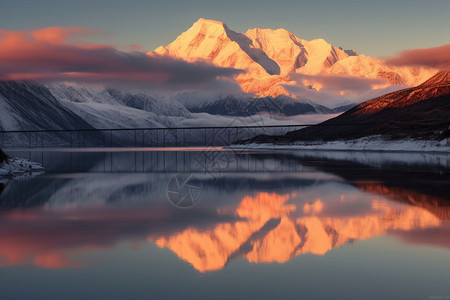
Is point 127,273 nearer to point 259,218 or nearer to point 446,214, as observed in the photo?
point 259,218

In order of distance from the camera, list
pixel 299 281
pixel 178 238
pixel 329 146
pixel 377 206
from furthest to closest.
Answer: pixel 329 146 < pixel 377 206 < pixel 178 238 < pixel 299 281

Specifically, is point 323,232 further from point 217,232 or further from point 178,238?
point 178,238

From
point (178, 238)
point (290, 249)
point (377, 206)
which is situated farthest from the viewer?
point (377, 206)

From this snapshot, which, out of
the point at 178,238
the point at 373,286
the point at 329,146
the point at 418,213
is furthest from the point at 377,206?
the point at 329,146

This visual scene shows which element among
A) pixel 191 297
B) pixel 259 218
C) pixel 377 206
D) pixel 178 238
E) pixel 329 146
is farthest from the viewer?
pixel 329 146

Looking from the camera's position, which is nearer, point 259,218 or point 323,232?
point 323,232

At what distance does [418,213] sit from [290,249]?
850 centimetres

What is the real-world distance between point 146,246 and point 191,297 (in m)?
5.04

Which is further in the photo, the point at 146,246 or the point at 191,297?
the point at 146,246

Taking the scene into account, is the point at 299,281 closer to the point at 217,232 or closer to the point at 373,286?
the point at 373,286

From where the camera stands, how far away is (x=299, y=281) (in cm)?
1182

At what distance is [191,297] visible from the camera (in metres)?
10.8

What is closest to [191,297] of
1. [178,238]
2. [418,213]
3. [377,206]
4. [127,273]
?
[127,273]

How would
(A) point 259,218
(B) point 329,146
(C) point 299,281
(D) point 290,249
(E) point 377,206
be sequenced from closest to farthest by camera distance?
(C) point 299,281 → (D) point 290,249 → (A) point 259,218 → (E) point 377,206 → (B) point 329,146
